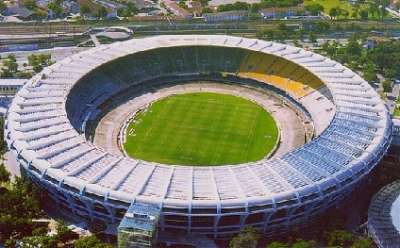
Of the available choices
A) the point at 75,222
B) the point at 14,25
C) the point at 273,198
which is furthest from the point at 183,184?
the point at 14,25

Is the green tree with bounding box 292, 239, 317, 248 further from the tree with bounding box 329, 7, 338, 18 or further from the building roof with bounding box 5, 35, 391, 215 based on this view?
the tree with bounding box 329, 7, 338, 18

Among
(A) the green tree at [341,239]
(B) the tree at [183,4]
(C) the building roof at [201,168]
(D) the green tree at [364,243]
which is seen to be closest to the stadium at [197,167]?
(C) the building roof at [201,168]

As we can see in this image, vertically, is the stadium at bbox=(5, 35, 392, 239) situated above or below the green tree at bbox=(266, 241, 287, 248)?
above

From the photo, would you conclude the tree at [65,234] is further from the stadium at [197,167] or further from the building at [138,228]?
the building at [138,228]

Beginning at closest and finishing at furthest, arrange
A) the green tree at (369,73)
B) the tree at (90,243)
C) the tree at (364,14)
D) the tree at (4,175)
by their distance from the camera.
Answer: the tree at (90,243), the tree at (4,175), the green tree at (369,73), the tree at (364,14)

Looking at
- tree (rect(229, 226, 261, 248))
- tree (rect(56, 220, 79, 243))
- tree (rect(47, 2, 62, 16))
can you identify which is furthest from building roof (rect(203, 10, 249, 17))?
tree (rect(229, 226, 261, 248))

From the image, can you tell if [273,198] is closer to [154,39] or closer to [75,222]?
[75,222]
